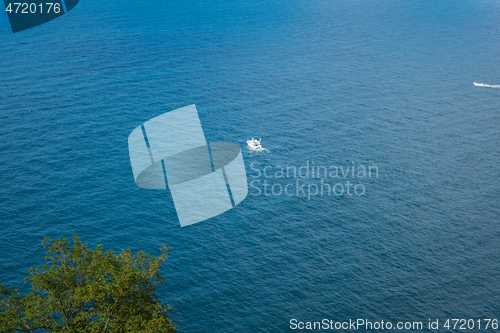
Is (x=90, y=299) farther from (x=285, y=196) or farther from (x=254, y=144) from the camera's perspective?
(x=254, y=144)

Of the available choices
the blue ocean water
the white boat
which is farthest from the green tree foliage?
the white boat

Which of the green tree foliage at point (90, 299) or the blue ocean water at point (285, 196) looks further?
the blue ocean water at point (285, 196)

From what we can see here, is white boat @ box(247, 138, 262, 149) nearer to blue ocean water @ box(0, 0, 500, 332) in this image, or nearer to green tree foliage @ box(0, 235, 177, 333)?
blue ocean water @ box(0, 0, 500, 332)

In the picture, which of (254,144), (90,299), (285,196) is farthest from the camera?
(254,144)

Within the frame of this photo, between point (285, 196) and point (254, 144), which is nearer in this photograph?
point (285, 196)

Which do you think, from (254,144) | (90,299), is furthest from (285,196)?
(90,299)

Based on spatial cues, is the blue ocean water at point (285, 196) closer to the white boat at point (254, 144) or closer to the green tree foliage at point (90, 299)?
the white boat at point (254, 144)

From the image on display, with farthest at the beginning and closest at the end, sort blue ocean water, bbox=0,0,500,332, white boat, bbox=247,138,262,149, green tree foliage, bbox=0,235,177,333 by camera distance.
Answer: white boat, bbox=247,138,262,149, blue ocean water, bbox=0,0,500,332, green tree foliage, bbox=0,235,177,333

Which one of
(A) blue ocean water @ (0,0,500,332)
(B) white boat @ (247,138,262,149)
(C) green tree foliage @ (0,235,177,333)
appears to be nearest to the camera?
(C) green tree foliage @ (0,235,177,333)

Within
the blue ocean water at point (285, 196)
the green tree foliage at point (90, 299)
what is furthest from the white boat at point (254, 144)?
the green tree foliage at point (90, 299)
